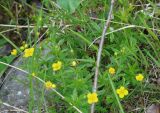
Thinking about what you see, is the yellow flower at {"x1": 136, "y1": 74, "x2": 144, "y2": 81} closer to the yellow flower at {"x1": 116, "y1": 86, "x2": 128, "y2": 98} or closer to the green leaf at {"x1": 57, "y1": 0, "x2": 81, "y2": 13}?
the yellow flower at {"x1": 116, "y1": 86, "x2": 128, "y2": 98}

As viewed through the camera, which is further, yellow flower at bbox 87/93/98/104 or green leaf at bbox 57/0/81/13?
yellow flower at bbox 87/93/98/104

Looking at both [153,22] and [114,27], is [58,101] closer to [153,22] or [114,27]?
[114,27]

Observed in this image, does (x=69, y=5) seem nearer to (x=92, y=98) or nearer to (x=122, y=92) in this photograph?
(x=92, y=98)

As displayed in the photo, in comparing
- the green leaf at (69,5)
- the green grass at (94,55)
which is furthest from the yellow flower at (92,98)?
the green leaf at (69,5)

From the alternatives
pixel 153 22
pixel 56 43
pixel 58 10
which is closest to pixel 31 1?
pixel 58 10

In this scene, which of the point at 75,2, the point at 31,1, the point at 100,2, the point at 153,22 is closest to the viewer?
the point at 75,2

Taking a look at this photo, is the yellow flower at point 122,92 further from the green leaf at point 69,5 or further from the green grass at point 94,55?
the green leaf at point 69,5

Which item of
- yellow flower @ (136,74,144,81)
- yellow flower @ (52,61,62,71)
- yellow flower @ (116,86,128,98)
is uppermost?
yellow flower @ (52,61,62,71)

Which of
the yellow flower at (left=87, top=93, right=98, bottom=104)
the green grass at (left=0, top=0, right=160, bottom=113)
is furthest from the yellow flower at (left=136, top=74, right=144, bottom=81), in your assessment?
the yellow flower at (left=87, top=93, right=98, bottom=104)

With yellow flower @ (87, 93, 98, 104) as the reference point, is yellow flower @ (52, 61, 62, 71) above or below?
above

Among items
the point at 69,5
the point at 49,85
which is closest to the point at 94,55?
the point at 49,85
